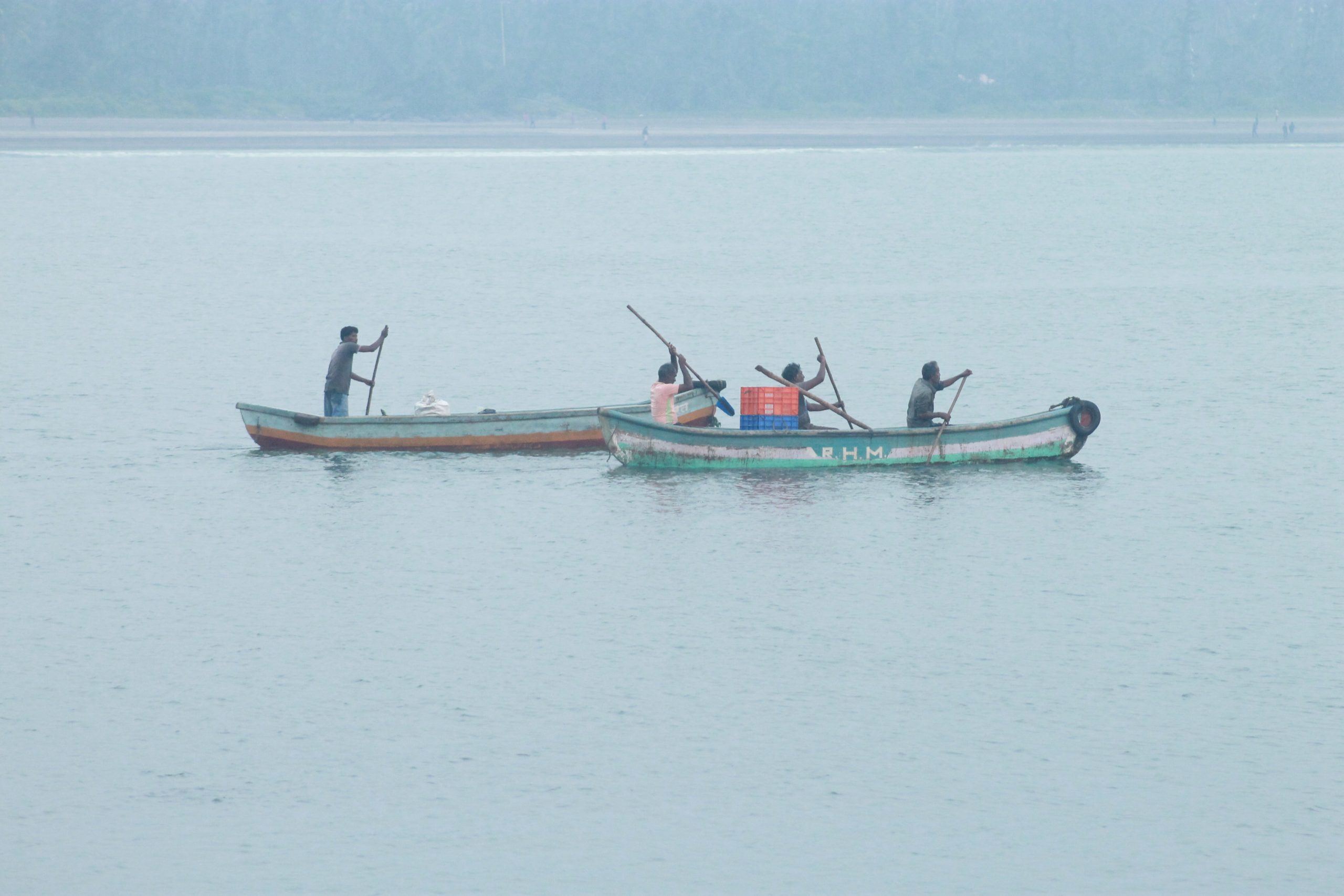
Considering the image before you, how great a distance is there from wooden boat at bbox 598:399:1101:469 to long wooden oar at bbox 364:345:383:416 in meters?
3.65

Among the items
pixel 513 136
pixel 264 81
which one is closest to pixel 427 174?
pixel 513 136

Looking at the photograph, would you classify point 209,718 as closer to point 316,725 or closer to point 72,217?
point 316,725

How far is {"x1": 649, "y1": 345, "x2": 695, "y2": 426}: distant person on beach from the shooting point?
2578 cm

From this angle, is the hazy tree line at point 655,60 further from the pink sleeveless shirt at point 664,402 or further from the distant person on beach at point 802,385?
the distant person on beach at point 802,385

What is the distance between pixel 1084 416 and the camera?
86.6 feet

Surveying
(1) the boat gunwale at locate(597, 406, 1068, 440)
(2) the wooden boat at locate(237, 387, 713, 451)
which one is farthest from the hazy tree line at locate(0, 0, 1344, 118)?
(1) the boat gunwale at locate(597, 406, 1068, 440)

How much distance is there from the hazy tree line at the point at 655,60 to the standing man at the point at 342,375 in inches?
5444

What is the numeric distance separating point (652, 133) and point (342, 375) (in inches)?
5695

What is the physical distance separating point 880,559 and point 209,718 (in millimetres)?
8652

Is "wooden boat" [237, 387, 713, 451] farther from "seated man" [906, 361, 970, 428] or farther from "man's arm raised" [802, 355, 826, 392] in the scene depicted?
"seated man" [906, 361, 970, 428]

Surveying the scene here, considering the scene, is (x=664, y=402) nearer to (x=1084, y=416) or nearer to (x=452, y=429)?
(x=452, y=429)

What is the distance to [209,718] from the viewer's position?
54.1 ft

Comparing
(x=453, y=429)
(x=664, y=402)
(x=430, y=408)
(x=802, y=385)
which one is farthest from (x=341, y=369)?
(x=802, y=385)

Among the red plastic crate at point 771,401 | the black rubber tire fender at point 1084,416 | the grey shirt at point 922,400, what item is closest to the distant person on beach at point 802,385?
the red plastic crate at point 771,401
